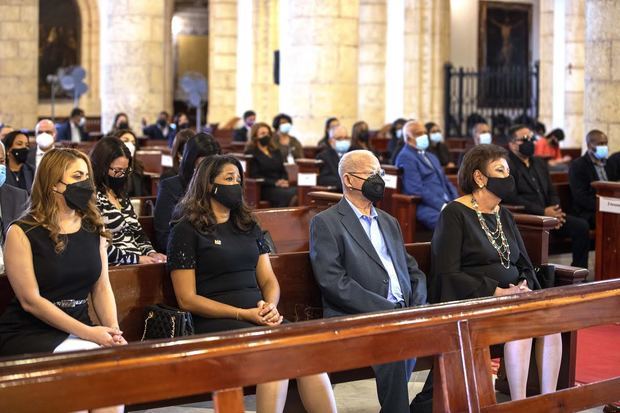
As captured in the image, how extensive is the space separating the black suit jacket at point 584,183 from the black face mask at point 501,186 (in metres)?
4.64

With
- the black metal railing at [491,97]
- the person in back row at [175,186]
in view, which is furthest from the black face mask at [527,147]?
the black metal railing at [491,97]

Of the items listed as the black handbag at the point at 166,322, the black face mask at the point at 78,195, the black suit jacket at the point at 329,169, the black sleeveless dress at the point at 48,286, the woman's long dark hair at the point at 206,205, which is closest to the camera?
the black sleeveless dress at the point at 48,286

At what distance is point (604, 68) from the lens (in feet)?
39.1

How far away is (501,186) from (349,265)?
3.21 ft

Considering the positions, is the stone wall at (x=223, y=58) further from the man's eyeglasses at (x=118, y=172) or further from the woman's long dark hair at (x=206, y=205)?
the woman's long dark hair at (x=206, y=205)

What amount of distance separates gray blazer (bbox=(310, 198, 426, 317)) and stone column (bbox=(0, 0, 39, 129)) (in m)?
17.2

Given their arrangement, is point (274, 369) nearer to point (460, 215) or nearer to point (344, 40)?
point (460, 215)

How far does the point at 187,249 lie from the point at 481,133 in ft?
34.6

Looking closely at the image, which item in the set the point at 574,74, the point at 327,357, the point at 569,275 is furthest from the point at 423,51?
the point at 327,357

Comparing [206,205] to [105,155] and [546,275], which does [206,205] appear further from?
[546,275]

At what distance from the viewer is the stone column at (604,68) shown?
11.8m

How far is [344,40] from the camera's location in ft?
48.9

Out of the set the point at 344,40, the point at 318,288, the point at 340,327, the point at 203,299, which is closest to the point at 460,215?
the point at 318,288

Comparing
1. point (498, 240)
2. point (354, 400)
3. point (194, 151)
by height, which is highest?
point (194, 151)
